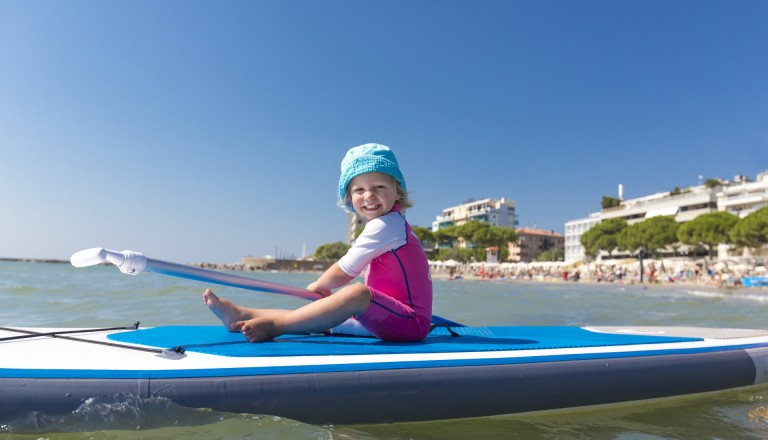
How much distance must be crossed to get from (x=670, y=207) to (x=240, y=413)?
2522 inches

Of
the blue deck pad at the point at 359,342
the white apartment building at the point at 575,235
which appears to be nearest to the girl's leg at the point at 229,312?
the blue deck pad at the point at 359,342

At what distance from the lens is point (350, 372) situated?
2.23 m

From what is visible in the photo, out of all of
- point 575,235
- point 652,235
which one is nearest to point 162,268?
point 652,235

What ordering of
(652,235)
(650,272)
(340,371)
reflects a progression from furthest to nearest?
(652,235) < (650,272) < (340,371)

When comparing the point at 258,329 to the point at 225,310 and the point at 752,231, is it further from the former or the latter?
the point at 752,231

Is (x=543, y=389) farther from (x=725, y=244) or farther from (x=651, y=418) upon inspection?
(x=725, y=244)

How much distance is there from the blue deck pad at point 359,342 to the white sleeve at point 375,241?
0.41 m

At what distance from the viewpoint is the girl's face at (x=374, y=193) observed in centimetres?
279

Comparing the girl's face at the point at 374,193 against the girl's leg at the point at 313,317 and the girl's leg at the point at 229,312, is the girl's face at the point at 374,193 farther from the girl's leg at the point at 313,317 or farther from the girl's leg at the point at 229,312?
the girl's leg at the point at 229,312

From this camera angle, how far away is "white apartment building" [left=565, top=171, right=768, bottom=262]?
47406mm

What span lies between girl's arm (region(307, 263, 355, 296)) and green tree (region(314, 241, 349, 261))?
94.4 meters

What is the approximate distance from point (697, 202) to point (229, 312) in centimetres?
6121

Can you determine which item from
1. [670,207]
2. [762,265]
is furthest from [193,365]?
[670,207]

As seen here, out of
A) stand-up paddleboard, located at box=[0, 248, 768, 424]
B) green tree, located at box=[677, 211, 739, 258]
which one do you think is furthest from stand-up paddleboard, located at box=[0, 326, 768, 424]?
green tree, located at box=[677, 211, 739, 258]
